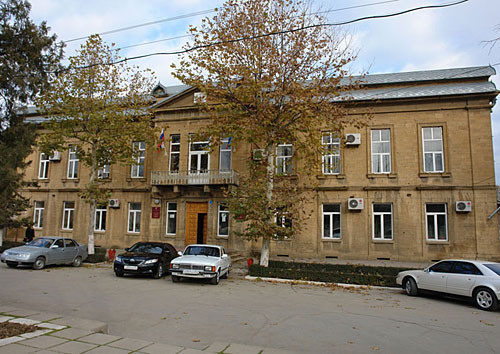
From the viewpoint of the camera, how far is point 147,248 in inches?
630

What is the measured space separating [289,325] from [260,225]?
804 centimetres

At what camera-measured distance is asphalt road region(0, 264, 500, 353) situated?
674 centimetres

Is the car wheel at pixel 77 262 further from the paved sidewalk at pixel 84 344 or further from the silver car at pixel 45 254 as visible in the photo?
the paved sidewalk at pixel 84 344

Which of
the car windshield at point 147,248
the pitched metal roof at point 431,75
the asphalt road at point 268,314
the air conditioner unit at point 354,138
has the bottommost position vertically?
the asphalt road at point 268,314

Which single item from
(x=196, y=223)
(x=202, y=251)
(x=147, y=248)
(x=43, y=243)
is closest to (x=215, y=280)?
(x=202, y=251)

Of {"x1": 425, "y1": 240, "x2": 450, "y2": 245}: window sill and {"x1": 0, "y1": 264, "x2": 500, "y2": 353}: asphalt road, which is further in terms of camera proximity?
{"x1": 425, "y1": 240, "x2": 450, "y2": 245}: window sill

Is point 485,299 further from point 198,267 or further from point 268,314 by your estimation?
point 198,267

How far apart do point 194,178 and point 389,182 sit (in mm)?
12356

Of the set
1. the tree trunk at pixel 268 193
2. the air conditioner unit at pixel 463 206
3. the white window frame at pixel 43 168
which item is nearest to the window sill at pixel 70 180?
the white window frame at pixel 43 168

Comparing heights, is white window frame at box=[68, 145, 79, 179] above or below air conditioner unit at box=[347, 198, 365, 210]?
above

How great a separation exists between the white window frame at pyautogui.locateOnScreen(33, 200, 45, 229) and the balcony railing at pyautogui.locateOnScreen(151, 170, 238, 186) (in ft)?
38.8

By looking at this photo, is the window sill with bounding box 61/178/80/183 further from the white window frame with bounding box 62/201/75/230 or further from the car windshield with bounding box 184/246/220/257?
the car windshield with bounding box 184/246/220/257

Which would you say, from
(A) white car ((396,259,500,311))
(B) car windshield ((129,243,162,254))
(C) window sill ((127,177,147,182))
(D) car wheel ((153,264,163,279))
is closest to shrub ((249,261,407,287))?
(A) white car ((396,259,500,311))

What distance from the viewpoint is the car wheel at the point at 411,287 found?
12.5m
